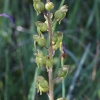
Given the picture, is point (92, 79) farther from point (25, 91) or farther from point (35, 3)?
point (35, 3)

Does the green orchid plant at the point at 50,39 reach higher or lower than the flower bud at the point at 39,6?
lower

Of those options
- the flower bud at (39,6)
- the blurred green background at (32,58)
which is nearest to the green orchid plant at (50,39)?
the flower bud at (39,6)

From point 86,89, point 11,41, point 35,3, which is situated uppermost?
point 35,3

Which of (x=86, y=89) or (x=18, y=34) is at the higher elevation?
(x=18, y=34)

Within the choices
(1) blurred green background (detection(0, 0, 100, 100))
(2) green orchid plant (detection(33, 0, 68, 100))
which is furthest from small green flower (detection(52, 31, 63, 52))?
(1) blurred green background (detection(0, 0, 100, 100))

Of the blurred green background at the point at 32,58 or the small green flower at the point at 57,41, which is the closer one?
the small green flower at the point at 57,41

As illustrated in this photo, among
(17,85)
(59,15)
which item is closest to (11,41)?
(17,85)

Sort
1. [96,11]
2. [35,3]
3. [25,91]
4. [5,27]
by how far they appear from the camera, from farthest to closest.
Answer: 1. [96,11]
2. [5,27]
3. [25,91]
4. [35,3]

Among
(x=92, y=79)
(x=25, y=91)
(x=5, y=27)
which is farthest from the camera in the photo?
(x=5, y=27)

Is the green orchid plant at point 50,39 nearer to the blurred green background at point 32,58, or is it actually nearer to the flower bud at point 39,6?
the flower bud at point 39,6
